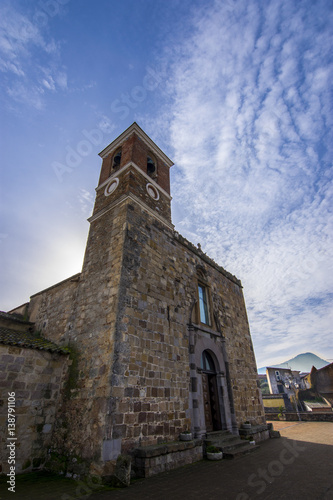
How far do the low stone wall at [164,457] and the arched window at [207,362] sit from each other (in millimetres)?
2775

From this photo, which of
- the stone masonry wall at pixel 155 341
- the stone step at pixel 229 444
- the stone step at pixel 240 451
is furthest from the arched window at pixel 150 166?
the stone step at pixel 240 451

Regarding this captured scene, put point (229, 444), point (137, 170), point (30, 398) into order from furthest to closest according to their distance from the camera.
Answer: point (137, 170) → point (229, 444) → point (30, 398)

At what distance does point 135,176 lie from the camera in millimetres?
9781

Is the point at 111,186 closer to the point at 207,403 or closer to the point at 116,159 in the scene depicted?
the point at 116,159

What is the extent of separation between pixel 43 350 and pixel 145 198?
20.7ft

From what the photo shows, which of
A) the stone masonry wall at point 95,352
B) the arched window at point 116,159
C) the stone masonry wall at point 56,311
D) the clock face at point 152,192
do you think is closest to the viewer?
the stone masonry wall at point 95,352

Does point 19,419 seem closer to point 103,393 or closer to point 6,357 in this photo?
point 6,357

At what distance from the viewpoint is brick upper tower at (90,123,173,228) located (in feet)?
31.1

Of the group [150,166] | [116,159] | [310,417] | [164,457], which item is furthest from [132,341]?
[310,417]

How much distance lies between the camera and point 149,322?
23.6 feet

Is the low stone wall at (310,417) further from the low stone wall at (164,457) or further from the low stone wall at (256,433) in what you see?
the low stone wall at (164,457)

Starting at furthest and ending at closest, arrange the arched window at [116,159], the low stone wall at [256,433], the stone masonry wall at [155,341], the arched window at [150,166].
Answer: the arched window at [150,166] → the arched window at [116,159] → the low stone wall at [256,433] → the stone masonry wall at [155,341]

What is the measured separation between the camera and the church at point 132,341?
5.85 meters

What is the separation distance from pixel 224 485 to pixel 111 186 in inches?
390
